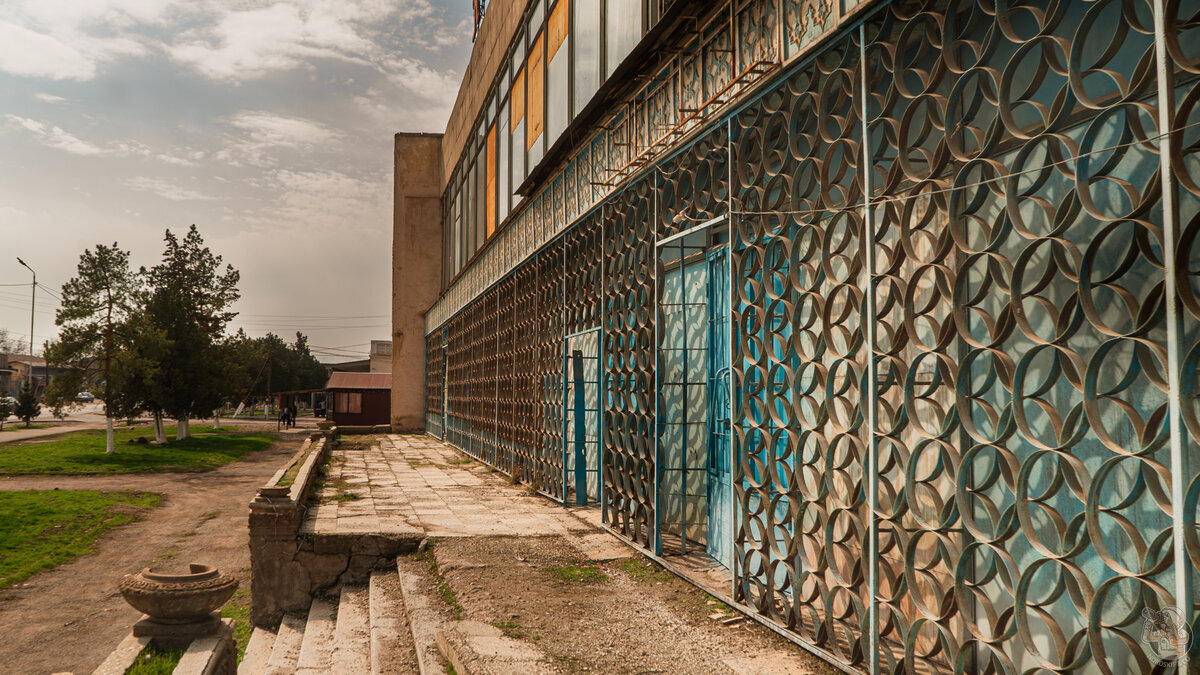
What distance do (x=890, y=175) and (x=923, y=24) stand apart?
26.3 inches

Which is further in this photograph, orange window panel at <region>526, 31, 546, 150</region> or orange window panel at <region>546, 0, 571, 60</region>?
orange window panel at <region>526, 31, 546, 150</region>

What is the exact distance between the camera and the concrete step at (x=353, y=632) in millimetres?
5262

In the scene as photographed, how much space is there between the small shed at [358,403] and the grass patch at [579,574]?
3565 cm

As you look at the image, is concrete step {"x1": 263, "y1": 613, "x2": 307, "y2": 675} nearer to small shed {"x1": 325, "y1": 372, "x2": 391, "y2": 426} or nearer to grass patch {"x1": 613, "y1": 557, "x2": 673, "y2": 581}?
grass patch {"x1": 613, "y1": 557, "x2": 673, "y2": 581}

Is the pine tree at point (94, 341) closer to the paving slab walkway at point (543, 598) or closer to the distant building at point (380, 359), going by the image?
the paving slab walkway at point (543, 598)

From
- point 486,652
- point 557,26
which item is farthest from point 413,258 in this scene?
point 486,652

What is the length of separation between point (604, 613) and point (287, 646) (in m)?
2.88

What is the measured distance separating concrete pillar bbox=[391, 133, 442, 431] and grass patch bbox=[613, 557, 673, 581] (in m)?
22.6

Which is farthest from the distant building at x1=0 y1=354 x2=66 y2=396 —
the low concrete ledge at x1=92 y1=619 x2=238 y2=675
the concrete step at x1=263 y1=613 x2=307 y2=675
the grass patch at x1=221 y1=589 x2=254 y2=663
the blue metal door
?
the blue metal door

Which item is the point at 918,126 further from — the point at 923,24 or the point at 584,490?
the point at 584,490

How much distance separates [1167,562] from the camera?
2428 mm

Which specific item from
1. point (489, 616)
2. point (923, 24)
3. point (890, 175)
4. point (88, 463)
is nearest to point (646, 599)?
point (489, 616)

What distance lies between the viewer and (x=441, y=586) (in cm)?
600

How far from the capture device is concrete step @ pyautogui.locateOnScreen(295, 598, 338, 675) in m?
5.47
